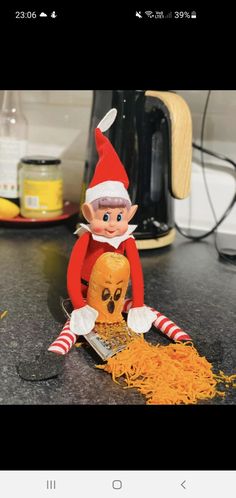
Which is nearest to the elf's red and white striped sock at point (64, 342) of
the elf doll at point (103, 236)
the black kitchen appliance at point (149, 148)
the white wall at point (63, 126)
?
the elf doll at point (103, 236)

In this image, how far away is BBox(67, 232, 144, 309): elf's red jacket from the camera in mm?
577

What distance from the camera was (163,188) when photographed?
0.93 m

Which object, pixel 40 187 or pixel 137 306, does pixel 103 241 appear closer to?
pixel 137 306

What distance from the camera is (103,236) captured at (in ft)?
1.91

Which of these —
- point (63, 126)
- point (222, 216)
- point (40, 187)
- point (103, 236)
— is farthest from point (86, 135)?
point (103, 236)

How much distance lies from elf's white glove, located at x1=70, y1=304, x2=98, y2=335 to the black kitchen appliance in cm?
31

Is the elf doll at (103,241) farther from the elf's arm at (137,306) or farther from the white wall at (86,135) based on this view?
the white wall at (86,135)

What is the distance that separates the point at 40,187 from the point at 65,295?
32 centimetres

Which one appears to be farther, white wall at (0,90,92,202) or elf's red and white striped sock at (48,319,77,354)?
white wall at (0,90,92,202)

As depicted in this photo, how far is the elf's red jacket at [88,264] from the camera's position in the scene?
577 millimetres

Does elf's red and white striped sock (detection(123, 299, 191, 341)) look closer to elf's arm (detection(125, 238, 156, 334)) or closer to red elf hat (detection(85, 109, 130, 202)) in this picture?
elf's arm (detection(125, 238, 156, 334))
